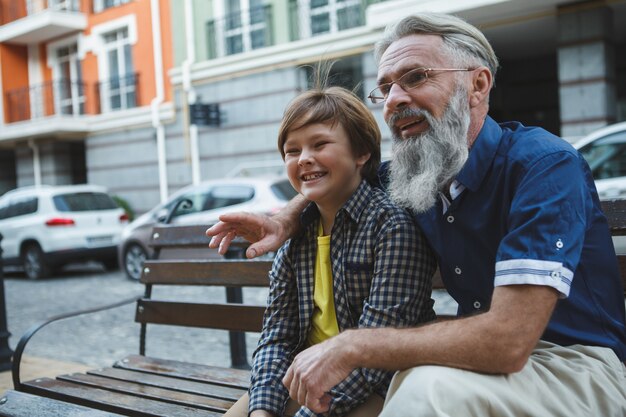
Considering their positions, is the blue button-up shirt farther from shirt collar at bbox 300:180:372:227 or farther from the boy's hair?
the boy's hair

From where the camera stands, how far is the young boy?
6.94ft

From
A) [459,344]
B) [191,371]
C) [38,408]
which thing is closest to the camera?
Answer: [459,344]

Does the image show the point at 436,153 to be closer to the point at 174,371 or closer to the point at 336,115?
the point at 336,115

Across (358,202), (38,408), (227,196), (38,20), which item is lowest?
(38,408)

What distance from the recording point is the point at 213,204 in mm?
10961

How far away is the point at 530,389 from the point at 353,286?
2.20 feet

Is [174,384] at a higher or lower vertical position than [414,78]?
lower

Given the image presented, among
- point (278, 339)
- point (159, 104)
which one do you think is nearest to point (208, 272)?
point (278, 339)

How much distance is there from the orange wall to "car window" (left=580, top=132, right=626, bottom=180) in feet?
63.2

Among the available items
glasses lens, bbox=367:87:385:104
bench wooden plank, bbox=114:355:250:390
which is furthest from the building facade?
glasses lens, bbox=367:87:385:104

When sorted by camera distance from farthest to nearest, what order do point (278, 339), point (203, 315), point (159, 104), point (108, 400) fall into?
point (159, 104)
point (203, 315)
point (108, 400)
point (278, 339)

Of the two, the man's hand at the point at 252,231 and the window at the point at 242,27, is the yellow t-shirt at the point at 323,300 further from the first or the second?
the window at the point at 242,27

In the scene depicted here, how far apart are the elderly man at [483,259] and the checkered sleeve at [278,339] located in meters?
0.13

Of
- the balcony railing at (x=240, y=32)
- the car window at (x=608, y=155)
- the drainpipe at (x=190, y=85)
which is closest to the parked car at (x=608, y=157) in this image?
the car window at (x=608, y=155)
